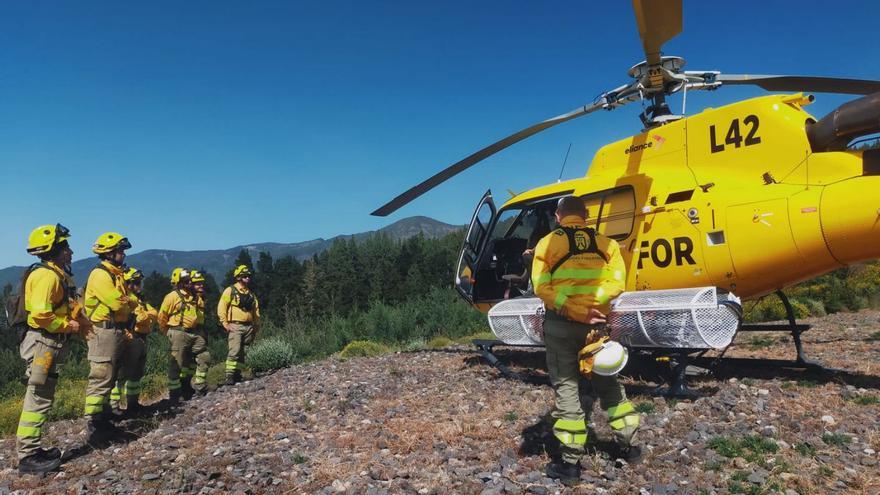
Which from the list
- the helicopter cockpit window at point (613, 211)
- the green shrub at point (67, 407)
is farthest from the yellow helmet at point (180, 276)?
the helicopter cockpit window at point (613, 211)

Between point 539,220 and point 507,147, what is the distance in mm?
1397

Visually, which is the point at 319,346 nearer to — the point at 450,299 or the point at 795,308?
the point at 450,299

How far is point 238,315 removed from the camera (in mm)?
9680

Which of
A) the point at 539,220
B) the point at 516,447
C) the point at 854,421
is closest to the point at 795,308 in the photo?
the point at 539,220

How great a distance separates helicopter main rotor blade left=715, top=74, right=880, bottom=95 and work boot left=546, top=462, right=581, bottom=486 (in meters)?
5.06

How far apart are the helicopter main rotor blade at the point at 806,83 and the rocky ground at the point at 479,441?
10.9 ft

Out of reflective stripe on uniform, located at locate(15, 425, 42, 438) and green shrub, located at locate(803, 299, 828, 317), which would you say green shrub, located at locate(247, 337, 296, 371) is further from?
green shrub, located at locate(803, 299, 828, 317)

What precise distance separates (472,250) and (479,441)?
416cm

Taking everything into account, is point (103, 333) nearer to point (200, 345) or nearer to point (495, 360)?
point (200, 345)

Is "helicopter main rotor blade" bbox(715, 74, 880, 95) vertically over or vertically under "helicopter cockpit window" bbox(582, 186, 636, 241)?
over

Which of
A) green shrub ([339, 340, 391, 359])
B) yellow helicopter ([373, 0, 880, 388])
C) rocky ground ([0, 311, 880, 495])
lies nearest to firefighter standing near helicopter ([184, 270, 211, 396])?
rocky ground ([0, 311, 880, 495])

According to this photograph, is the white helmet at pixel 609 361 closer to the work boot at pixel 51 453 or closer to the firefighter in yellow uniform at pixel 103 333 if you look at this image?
the work boot at pixel 51 453

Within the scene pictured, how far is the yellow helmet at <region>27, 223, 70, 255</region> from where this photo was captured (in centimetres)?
549

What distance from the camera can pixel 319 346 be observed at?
15891mm
